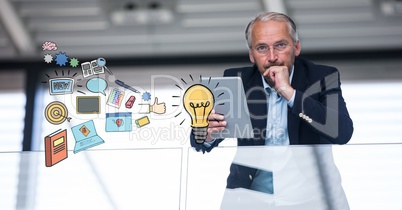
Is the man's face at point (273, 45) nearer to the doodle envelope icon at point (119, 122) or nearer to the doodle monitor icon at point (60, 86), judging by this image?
the doodle envelope icon at point (119, 122)

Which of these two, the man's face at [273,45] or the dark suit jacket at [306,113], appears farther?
the man's face at [273,45]

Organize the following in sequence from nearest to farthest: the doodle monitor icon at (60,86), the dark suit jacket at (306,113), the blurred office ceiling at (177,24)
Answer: the dark suit jacket at (306,113) < the doodle monitor icon at (60,86) < the blurred office ceiling at (177,24)

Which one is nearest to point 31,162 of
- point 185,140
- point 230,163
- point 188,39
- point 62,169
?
point 62,169

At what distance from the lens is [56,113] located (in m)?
3.47

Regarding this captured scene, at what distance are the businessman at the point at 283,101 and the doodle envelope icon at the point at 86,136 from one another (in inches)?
17.8

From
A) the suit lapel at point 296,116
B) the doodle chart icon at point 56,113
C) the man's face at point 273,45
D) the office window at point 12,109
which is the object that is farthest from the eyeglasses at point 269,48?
the office window at point 12,109

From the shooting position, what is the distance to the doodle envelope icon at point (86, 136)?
336cm

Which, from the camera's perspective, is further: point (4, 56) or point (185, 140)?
point (4, 56)

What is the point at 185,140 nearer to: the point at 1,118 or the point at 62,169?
the point at 62,169

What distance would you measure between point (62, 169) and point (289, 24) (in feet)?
4.01

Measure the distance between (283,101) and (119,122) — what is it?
2.54 ft

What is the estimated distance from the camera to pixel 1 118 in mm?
3637

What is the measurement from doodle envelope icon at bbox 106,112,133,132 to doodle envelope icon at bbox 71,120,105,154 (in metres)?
0.07

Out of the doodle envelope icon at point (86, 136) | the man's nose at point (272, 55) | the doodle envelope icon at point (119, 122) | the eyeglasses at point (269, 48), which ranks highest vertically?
the eyeglasses at point (269, 48)
